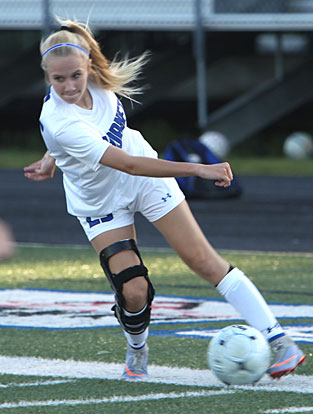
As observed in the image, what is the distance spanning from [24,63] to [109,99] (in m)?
21.0

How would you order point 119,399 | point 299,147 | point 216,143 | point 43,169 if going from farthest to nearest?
1. point 299,147
2. point 216,143
3. point 43,169
4. point 119,399

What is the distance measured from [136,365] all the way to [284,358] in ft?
2.55

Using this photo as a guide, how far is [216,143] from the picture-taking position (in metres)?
20.6

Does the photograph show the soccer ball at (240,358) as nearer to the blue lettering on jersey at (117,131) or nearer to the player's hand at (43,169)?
the blue lettering on jersey at (117,131)

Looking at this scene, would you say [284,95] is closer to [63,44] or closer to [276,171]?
[276,171]

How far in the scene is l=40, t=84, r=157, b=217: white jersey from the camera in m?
5.06

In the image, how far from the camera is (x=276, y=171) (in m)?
19.3

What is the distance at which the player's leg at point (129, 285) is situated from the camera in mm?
5133

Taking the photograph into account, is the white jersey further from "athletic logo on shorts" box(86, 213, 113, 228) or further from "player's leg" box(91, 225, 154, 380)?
"player's leg" box(91, 225, 154, 380)

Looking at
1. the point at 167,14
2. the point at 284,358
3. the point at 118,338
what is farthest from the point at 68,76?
the point at 167,14

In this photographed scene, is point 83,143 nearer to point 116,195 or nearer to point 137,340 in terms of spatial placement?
point 116,195

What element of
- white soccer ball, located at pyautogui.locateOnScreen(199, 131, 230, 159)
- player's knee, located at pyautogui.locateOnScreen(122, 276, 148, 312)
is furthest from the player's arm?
white soccer ball, located at pyautogui.locateOnScreen(199, 131, 230, 159)

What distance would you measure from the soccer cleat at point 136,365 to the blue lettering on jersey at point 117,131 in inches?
43.1

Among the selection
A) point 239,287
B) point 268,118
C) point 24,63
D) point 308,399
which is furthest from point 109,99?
point 24,63
